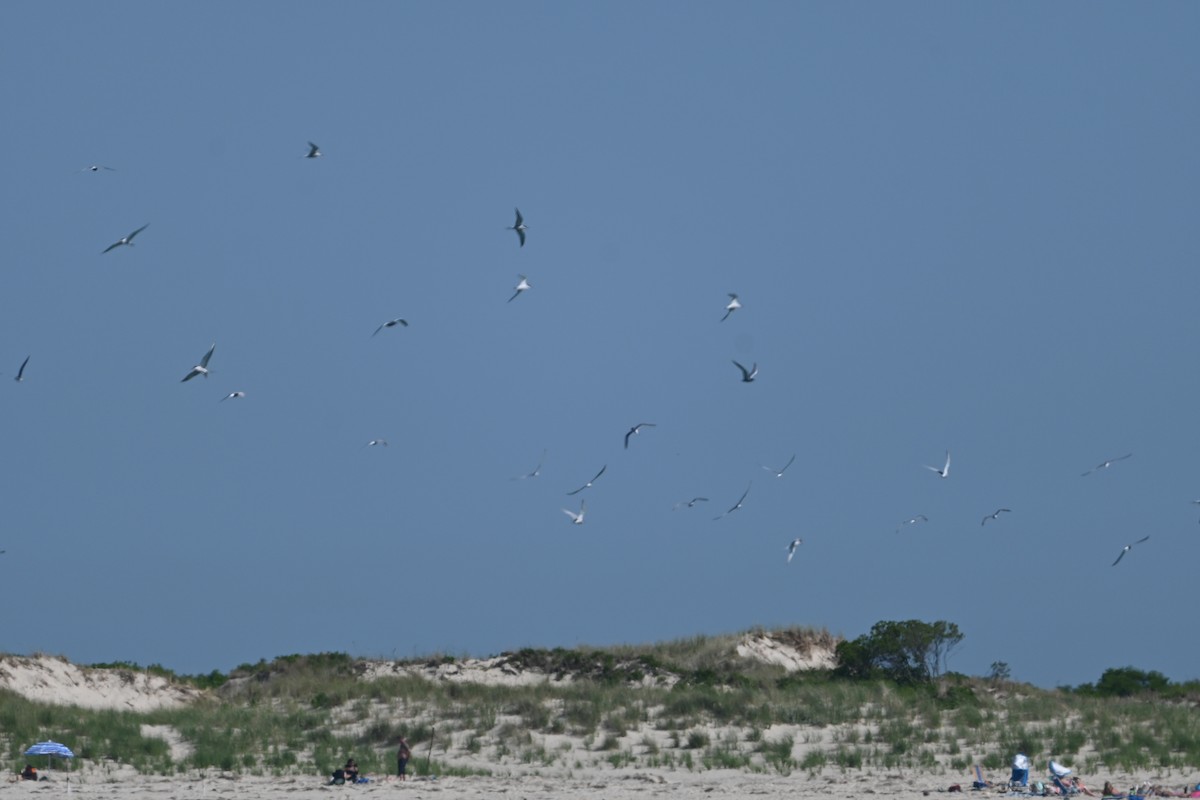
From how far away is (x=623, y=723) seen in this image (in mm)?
29344

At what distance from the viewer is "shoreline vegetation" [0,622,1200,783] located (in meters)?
26.8

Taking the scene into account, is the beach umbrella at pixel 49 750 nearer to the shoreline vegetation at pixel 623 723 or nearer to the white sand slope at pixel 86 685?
the shoreline vegetation at pixel 623 723

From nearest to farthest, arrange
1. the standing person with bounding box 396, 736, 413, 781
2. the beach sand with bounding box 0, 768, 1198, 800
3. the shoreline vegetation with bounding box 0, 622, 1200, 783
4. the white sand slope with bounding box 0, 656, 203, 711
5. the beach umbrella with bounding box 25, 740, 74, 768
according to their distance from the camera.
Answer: the beach sand with bounding box 0, 768, 1198, 800 → the beach umbrella with bounding box 25, 740, 74, 768 → the standing person with bounding box 396, 736, 413, 781 → the shoreline vegetation with bounding box 0, 622, 1200, 783 → the white sand slope with bounding box 0, 656, 203, 711

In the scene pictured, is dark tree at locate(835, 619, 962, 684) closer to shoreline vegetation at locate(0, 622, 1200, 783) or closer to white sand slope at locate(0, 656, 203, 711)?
shoreline vegetation at locate(0, 622, 1200, 783)

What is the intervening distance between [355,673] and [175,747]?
35.6ft

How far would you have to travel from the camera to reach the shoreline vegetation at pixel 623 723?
26766 mm

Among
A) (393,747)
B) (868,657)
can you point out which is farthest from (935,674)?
(393,747)

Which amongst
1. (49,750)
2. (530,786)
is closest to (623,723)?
(530,786)

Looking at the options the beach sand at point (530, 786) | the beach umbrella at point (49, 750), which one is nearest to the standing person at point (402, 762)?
the beach sand at point (530, 786)

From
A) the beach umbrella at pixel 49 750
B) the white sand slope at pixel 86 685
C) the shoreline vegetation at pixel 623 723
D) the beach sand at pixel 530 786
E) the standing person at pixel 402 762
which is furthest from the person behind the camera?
the white sand slope at pixel 86 685

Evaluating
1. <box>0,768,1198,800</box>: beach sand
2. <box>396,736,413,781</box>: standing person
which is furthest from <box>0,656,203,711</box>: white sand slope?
<box>396,736,413,781</box>: standing person

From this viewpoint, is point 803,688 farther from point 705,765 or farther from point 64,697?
point 64,697

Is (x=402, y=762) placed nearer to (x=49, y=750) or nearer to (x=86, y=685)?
(x=49, y=750)

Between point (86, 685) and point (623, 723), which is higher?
point (86, 685)
